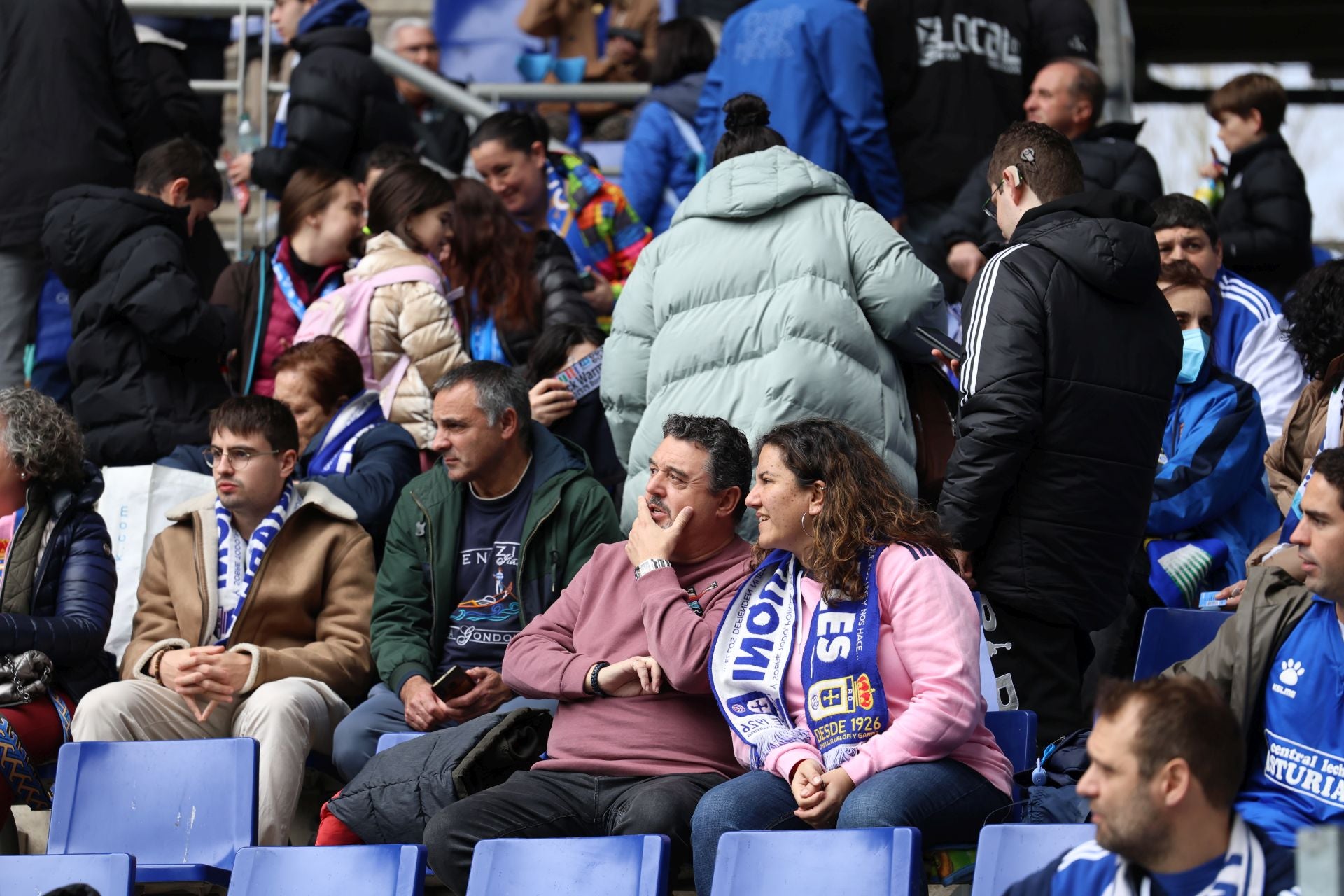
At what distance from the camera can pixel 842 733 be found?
396cm

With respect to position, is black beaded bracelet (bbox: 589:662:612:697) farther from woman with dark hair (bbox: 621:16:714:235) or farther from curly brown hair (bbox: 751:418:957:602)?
woman with dark hair (bbox: 621:16:714:235)

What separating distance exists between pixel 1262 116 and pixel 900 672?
4.03 meters

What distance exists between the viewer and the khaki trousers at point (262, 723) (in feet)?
15.8

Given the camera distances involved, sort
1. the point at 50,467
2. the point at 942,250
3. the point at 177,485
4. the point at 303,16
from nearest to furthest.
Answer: the point at 50,467 → the point at 177,485 → the point at 942,250 → the point at 303,16

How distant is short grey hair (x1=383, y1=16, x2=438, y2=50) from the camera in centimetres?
995

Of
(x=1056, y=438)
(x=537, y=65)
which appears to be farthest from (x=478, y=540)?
(x=537, y=65)

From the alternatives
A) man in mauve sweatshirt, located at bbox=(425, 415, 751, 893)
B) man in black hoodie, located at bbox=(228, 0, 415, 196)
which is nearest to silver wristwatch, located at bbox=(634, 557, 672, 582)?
man in mauve sweatshirt, located at bbox=(425, 415, 751, 893)

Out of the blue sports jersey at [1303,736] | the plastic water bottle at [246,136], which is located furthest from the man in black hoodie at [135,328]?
the blue sports jersey at [1303,736]

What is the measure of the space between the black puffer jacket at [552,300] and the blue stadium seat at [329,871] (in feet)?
8.91

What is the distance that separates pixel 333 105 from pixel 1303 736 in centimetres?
514

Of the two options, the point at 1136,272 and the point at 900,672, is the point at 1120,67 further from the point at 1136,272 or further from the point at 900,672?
the point at 900,672

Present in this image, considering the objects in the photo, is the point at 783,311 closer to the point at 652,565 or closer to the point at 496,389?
the point at 652,565

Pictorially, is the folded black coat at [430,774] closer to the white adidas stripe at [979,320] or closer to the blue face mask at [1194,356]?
the white adidas stripe at [979,320]

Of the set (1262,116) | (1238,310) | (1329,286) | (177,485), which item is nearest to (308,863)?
(177,485)
